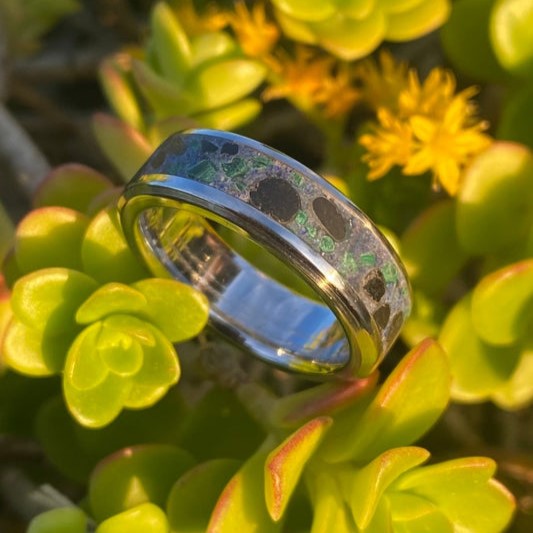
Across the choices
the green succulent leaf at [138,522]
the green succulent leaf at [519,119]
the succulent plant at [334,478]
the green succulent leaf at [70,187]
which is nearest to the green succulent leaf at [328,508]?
the succulent plant at [334,478]

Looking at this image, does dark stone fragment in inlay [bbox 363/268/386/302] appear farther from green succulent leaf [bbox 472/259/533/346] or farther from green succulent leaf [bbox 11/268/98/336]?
green succulent leaf [bbox 11/268/98/336]

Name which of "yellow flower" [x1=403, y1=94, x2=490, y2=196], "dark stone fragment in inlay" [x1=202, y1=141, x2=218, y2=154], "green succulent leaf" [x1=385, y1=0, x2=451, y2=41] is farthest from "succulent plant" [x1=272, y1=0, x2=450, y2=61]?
"dark stone fragment in inlay" [x1=202, y1=141, x2=218, y2=154]

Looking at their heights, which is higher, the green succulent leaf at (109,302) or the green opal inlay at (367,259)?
the green succulent leaf at (109,302)

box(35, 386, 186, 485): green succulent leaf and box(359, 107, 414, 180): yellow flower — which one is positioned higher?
box(359, 107, 414, 180): yellow flower

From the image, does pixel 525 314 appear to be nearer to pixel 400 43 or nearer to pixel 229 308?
pixel 229 308

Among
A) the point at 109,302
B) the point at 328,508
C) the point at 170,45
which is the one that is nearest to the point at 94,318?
the point at 109,302

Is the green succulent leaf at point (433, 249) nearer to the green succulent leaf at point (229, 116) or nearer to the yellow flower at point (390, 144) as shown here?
the yellow flower at point (390, 144)

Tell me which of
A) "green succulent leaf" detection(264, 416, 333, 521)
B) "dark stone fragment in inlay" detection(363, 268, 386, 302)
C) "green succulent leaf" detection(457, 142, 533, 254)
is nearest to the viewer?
"green succulent leaf" detection(264, 416, 333, 521)
